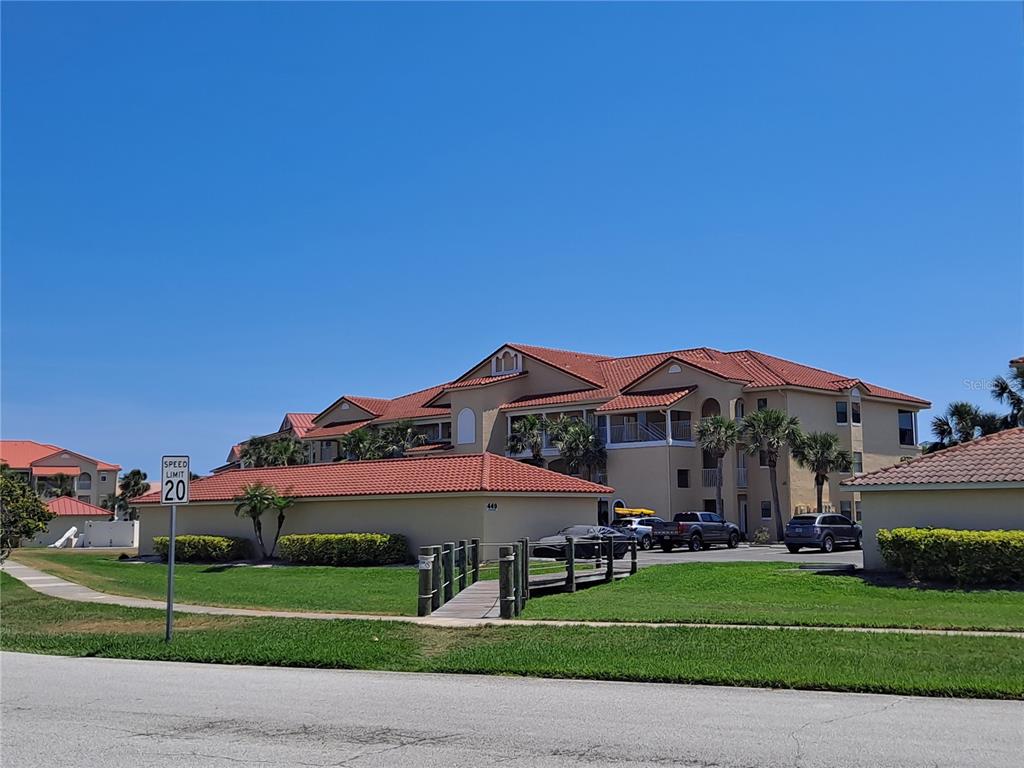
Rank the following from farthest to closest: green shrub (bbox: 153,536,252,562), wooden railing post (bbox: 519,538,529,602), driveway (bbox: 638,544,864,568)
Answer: green shrub (bbox: 153,536,252,562) < driveway (bbox: 638,544,864,568) < wooden railing post (bbox: 519,538,529,602)

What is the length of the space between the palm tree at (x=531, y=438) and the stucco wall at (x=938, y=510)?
101 feet

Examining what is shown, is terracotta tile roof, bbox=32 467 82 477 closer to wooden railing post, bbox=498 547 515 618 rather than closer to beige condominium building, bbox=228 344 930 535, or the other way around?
beige condominium building, bbox=228 344 930 535

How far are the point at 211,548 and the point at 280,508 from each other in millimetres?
3395

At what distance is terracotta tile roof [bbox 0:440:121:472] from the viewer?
9756 cm

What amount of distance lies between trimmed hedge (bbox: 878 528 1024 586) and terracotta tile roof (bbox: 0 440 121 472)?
3561 inches

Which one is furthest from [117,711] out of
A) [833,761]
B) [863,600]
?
[863,600]

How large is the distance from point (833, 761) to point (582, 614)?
34.5ft

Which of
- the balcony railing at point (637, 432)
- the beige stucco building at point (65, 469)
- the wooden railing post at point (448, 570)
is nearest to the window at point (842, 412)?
the balcony railing at point (637, 432)

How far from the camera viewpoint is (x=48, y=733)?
955 centimetres

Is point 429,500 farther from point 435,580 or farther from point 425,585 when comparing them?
point 425,585

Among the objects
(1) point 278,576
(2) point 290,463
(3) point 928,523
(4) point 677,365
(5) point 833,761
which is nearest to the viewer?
(5) point 833,761

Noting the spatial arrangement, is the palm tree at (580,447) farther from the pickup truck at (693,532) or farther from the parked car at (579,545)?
the parked car at (579,545)

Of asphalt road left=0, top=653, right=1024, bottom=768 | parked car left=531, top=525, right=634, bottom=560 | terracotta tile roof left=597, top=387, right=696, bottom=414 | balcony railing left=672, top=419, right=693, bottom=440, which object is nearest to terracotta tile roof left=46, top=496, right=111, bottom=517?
terracotta tile roof left=597, top=387, right=696, bottom=414

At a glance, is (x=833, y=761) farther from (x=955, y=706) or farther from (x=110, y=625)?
(x=110, y=625)
